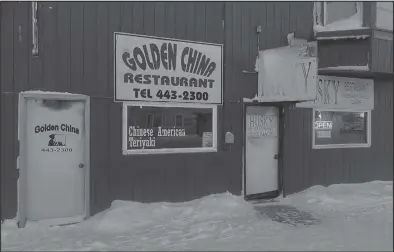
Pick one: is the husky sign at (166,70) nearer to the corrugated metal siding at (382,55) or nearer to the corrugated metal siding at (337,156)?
the corrugated metal siding at (337,156)

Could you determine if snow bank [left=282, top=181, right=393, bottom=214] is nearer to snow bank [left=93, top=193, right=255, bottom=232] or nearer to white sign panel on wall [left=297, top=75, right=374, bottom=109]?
snow bank [left=93, top=193, right=255, bottom=232]

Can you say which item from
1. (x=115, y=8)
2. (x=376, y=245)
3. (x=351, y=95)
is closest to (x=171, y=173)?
(x=115, y=8)

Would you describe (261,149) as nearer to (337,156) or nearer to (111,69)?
(337,156)

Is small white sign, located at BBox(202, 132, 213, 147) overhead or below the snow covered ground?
overhead

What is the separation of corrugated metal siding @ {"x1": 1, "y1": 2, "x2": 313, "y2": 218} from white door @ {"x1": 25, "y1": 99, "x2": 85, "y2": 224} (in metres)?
0.23

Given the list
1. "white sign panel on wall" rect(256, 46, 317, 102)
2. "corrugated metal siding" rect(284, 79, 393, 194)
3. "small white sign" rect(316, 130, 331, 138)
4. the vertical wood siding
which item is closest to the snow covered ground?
the vertical wood siding

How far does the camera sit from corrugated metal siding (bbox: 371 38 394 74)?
975 cm

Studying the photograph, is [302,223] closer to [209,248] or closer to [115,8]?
[209,248]

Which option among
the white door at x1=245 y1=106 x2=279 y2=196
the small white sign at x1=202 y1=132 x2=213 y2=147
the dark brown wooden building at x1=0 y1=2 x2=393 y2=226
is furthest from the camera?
the white door at x1=245 y1=106 x2=279 y2=196

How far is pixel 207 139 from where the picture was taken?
841cm

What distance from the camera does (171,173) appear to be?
7.93 metres

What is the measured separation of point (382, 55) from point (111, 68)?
6.57m

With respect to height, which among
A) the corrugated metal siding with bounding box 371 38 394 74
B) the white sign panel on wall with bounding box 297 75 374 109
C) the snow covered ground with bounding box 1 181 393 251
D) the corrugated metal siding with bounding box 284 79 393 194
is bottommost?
the snow covered ground with bounding box 1 181 393 251

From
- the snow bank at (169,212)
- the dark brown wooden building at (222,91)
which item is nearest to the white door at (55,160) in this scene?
the dark brown wooden building at (222,91)
